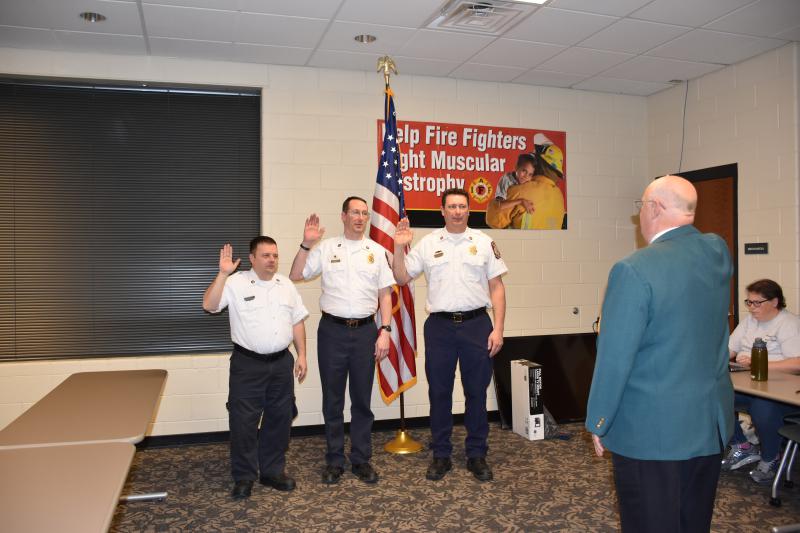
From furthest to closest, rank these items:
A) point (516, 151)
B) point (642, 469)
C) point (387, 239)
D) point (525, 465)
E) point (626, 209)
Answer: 1. point (626, 209)
2. point (516, 151)
3. point (387, 239)
4. point (525, 465)
5. point (642, 469)

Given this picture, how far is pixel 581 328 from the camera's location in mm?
5965

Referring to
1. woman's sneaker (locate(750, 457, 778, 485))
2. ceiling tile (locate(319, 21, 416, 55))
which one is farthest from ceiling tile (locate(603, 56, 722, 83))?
woman's sneaker (locate(750, 457, 778, 485))

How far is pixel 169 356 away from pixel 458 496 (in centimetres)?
255

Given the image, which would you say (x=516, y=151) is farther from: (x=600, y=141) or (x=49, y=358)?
(x=49, y=358)

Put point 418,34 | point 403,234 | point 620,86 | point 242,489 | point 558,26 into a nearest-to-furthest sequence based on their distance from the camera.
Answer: point 242,489, point 403,234, point 558,26, point 418,34, point 620,86

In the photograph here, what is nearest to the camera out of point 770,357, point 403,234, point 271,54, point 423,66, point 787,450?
point 787,450

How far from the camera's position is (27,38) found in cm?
448

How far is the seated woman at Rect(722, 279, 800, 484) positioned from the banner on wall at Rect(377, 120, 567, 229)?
2078 mm

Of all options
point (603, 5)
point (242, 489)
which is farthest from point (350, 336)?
point (603, 5)

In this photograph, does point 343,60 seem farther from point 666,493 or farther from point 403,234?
point 666,493

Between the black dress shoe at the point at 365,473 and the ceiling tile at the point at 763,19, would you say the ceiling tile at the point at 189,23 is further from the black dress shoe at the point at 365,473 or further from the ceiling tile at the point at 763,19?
the ceiling tile at the point at 763,19

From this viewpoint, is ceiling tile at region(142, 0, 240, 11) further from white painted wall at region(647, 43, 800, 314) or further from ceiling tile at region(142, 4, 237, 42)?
white painted wall at region(647, 43, 800, 314)

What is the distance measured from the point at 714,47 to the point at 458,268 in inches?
105

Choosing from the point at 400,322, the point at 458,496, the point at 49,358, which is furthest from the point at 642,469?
the point at 49,358
